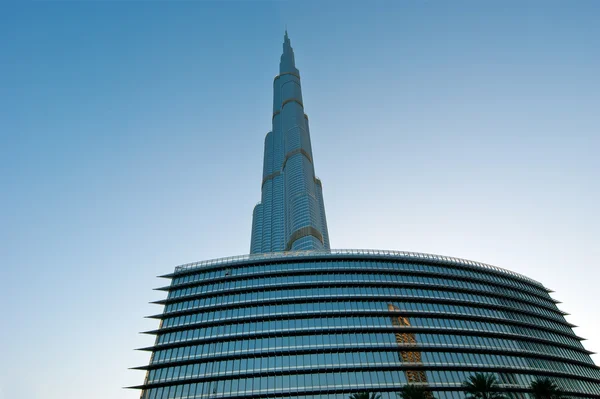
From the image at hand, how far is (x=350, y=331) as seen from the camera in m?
70.6

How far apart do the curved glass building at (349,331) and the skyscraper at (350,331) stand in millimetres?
231

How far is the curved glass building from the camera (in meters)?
65.4

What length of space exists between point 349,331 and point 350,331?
218 mm

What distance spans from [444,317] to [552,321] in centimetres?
3611

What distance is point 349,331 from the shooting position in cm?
7050

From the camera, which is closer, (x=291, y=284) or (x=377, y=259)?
(x=291, y=284)

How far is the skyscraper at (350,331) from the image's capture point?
214ft

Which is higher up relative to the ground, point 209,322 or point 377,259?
point 377,259

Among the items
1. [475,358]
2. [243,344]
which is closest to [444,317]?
[475,358]

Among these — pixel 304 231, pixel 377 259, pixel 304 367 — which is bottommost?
pixel 304 367

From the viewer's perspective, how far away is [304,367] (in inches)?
2566

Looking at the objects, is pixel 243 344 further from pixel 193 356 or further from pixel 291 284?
pixel 291 284

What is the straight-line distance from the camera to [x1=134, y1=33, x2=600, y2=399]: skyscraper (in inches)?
2574

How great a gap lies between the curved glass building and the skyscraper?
0.23 meters
